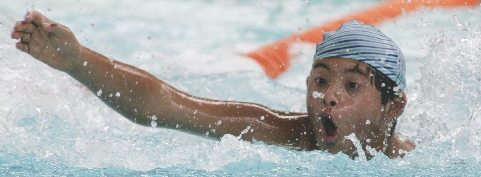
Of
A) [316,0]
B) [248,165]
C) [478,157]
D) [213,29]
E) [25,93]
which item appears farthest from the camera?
[316,0]

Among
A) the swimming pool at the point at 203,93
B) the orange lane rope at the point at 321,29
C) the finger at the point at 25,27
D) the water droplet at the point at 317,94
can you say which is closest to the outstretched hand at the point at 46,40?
the finger at the point at 25,27

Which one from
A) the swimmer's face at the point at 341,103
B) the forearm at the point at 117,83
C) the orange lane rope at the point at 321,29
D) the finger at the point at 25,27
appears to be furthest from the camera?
the orange lane rope at the point at 321,29

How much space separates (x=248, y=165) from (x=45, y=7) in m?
3.00

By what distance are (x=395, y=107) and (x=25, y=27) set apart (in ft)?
3.63

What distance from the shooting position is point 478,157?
2.04 metres

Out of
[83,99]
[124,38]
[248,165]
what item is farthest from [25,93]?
[124,38]

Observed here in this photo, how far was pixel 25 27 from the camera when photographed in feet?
5.35

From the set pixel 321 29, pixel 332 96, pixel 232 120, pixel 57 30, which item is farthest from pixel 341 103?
pixel 321 29

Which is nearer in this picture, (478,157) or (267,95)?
(478,157)

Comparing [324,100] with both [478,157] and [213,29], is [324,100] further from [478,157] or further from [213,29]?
[213,29]

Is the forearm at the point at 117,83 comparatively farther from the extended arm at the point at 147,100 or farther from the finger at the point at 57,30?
the finger at the point at 57,30

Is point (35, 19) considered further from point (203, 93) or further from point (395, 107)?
point (203, 93)

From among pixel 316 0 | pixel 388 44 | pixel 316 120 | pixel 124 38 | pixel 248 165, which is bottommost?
pixel 248 165

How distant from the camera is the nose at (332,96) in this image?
1915 millimetres
